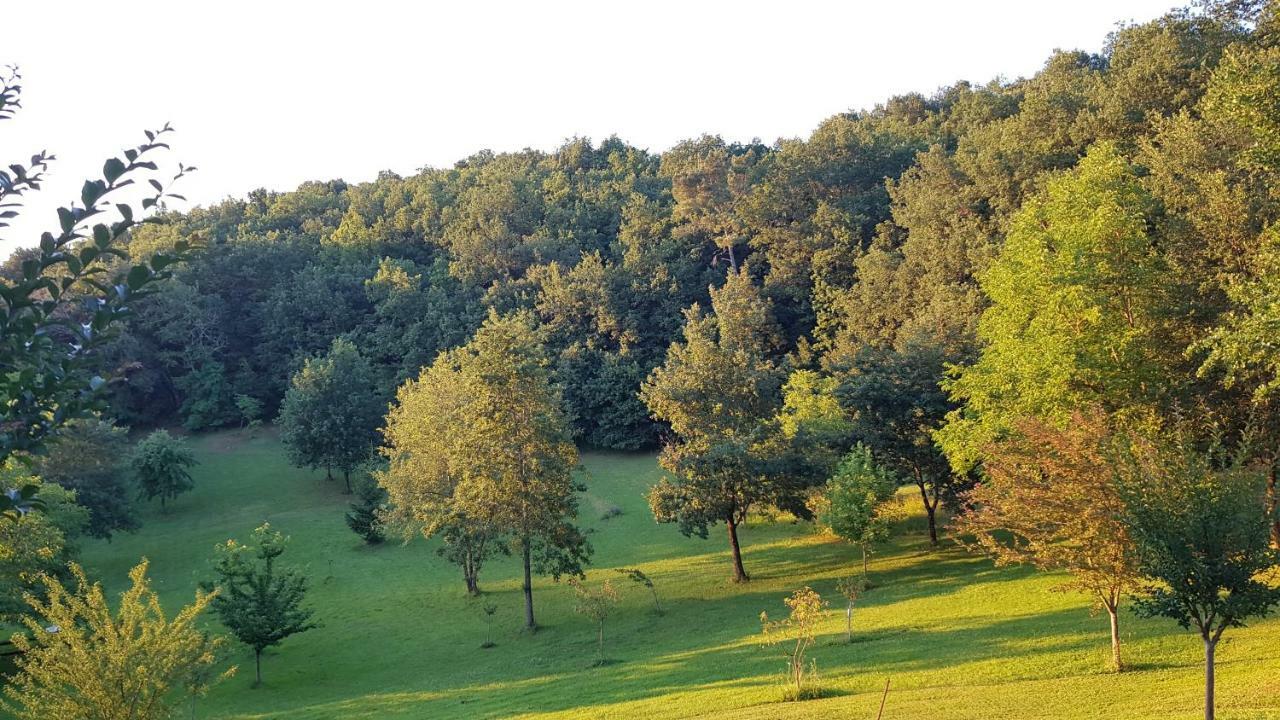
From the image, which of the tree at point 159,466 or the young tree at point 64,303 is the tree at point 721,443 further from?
the tree at point 159,466

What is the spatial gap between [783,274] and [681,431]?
1301 inches

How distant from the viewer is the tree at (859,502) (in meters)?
30.8

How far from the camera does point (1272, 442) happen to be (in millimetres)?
25891

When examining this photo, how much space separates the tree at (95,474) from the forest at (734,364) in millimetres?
238

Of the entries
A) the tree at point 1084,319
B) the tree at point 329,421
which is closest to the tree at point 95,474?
the tree at point 329,421

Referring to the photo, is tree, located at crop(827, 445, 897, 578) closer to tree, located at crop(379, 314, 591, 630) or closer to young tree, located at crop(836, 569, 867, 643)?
young tree, located at crop(836, 569, 867, 643)

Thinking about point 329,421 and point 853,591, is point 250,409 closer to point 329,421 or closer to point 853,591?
point 329,421

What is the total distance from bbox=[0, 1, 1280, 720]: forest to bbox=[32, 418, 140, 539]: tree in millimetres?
238

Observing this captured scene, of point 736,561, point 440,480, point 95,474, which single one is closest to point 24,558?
point 440,480

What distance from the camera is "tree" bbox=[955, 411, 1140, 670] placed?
16.5 m

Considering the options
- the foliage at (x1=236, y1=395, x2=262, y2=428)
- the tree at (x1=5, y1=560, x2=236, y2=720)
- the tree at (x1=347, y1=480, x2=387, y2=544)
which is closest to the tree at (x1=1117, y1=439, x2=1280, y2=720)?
the tree at (x1=5, y1=560, x2=236, y2=720)

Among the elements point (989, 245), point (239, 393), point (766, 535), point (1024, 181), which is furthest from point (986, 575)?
point (239, 393)

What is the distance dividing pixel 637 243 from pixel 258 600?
47128mm

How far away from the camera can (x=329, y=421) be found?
5847 centimetres
